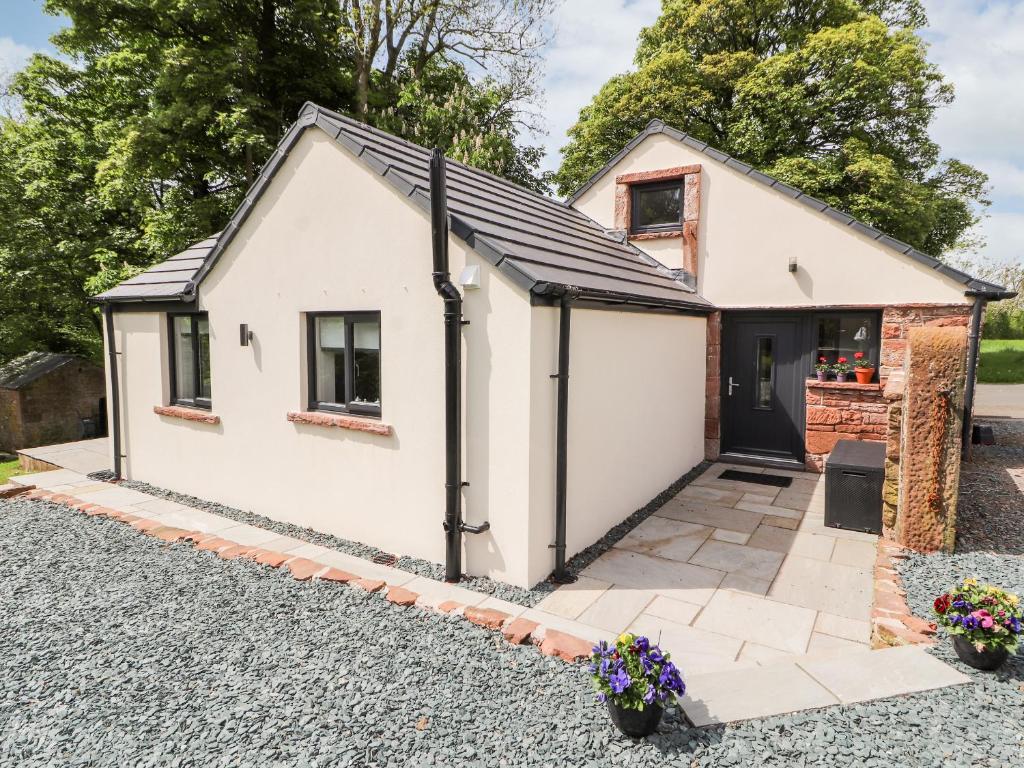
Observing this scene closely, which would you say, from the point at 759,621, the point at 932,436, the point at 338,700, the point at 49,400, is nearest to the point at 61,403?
the point at 49,400

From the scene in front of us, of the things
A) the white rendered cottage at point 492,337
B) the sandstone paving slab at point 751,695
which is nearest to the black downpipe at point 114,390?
the white rendered cottage at point 492,337

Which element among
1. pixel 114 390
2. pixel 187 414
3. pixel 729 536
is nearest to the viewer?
pixel 729 536

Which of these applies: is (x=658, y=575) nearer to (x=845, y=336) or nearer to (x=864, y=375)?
(x=864, y=375)

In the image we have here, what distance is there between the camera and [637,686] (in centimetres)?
312

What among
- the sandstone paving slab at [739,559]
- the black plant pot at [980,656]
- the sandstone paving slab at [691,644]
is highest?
the black plant pot at [980,656]

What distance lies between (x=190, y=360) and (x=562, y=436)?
6.42 m

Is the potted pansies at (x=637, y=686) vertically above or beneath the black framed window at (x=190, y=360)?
beneath

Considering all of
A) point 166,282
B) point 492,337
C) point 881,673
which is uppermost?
point 166,282

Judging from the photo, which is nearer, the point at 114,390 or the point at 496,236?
the point at 496,236

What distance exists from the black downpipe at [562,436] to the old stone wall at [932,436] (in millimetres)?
3555

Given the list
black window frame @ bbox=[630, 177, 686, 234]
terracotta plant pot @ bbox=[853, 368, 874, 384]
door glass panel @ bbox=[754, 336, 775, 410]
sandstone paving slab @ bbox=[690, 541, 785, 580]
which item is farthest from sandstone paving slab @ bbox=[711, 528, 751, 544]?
black window frame @ bbox=[630, 177, 686, 234]

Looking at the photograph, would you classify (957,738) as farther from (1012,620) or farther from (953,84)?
(953,84)

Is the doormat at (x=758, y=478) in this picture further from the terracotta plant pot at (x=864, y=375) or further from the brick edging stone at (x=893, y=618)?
the brick edging stone at (x=893, y=618)

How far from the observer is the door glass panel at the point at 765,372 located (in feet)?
33.8
